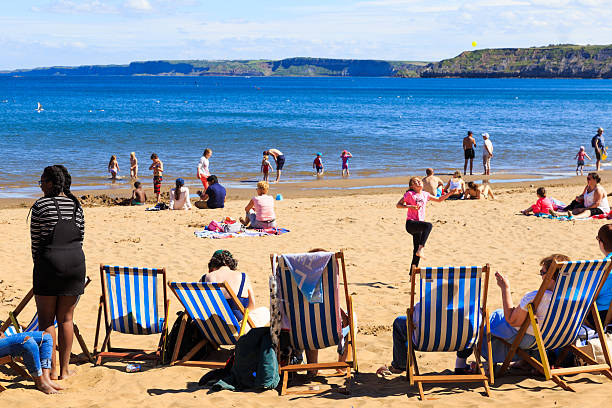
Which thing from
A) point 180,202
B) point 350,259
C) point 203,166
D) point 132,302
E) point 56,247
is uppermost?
point 56,247

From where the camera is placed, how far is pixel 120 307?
5.78 m

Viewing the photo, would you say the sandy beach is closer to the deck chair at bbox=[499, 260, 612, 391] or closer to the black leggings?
the deck chair at bbox=[499, 260, 612, 391]

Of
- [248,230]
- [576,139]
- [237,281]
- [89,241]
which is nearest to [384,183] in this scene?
[248,230]

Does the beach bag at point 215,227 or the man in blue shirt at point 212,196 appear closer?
the beach bag at point 215,227

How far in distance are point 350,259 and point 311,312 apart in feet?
16.4

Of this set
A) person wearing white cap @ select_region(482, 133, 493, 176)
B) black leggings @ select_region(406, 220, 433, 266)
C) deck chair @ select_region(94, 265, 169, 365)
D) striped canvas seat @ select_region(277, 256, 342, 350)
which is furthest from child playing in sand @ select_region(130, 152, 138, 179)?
striped canvas seat @ select_region(277, 256, 342, 350)

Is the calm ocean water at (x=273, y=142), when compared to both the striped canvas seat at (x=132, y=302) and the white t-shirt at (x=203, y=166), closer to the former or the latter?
the white t-shirt at (x=203, y=166)

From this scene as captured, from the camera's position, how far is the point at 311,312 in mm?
5078

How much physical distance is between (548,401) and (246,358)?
7.03 feet

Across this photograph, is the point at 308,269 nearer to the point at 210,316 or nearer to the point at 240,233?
the point at 210,316

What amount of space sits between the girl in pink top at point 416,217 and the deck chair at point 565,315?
3.16 m

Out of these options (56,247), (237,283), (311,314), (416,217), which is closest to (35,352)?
(56,247)

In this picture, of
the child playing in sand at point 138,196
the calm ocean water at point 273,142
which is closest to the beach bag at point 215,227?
the child playing in sand at point 138,196

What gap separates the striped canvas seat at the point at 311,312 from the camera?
4.99 metres
